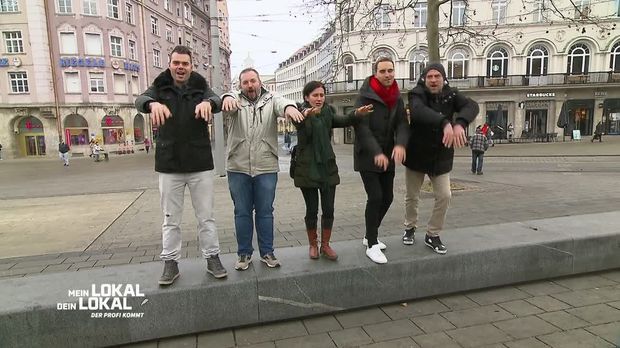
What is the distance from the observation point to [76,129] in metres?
35.5

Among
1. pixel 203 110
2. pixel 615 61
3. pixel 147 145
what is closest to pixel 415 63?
pixel 615 61

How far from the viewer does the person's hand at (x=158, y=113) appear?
337cm

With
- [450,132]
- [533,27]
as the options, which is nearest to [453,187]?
[450,132]

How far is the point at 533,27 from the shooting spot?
36.0 metres

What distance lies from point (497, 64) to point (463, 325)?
39.0 m

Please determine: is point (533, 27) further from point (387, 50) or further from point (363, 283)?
point (363, 283)

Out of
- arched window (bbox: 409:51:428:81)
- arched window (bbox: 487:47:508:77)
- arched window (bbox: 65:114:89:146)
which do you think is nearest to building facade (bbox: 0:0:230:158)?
arched window (bbox: 65:114:89:146)

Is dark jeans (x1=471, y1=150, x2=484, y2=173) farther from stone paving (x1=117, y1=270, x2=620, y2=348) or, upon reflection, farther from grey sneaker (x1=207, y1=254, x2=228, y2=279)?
grey sneaker (x1=207, y1=254, x2=228, y2=279)

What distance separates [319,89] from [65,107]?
3701 centimetres

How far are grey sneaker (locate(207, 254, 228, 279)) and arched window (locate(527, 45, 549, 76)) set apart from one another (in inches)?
1582

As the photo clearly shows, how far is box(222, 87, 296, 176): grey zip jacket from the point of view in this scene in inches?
151

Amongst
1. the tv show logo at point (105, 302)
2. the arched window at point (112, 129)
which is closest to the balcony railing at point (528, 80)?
the arched window at point (112, 129)

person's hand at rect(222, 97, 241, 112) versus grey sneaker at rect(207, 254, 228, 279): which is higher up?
person's hand at rect(222, 97, 241, 112)

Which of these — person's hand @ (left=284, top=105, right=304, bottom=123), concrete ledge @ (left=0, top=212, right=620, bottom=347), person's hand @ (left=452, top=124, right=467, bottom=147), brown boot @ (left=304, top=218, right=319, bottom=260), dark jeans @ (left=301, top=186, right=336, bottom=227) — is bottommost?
concrete ledge @ (left=0, top=212, right=620, bottom=347)
